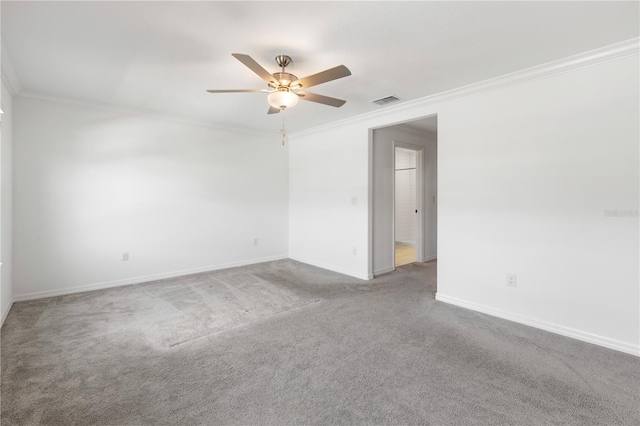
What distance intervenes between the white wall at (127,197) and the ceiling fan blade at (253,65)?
2761mm

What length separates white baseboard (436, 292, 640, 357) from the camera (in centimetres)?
235

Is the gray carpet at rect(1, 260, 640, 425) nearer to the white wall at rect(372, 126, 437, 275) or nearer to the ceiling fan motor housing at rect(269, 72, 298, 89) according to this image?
the white wall at rect(372, 126, 437, 275)

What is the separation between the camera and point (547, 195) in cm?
270

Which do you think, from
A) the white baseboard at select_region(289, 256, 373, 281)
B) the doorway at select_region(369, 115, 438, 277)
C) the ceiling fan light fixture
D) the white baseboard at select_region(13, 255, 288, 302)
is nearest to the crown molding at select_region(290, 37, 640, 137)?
the doorway at select_region(369, 115, 438, 277)

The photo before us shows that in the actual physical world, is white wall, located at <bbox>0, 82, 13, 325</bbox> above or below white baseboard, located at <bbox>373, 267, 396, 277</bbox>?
above

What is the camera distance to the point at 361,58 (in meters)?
2.52

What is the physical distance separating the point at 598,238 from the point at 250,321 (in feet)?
10.3

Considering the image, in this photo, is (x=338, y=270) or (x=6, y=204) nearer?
(x=6, y=204)

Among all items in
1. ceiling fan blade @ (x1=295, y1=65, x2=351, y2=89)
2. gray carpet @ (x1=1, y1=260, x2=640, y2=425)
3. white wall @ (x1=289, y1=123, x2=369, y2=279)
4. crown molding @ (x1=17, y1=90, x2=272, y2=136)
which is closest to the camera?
gray carpet @ (x1=1, y1=260, x2=640, y2=425)

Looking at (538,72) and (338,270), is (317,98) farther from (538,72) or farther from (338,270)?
(338,270)

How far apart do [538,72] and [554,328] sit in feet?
7.54

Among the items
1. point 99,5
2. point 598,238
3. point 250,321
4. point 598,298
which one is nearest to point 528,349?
point 598,298

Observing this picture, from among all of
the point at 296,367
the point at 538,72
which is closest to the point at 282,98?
the point at 296,367

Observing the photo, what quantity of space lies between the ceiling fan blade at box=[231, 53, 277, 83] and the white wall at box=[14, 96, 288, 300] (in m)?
2.76
